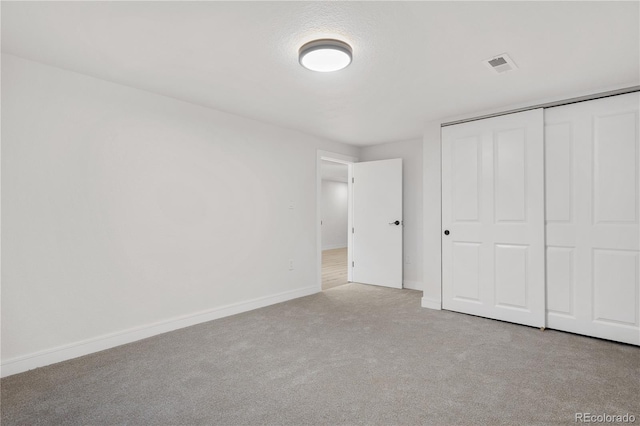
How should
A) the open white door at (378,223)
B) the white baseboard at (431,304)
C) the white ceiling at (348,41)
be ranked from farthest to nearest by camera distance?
1. the open white door at (378,223)
2. the white baseboard at (431,304)
3. the white ceiling at (348,41)

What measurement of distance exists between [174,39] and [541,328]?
4.08 metres

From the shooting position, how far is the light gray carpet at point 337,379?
6.23 feet

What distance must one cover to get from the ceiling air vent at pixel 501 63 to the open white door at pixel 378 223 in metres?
2.53

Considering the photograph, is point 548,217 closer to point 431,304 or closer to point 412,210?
point 431,304

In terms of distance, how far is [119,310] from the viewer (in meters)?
2.93

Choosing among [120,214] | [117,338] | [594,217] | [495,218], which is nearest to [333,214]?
[495,218]

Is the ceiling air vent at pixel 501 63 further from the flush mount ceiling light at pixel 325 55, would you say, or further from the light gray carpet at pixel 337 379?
the light gray carpet at pixel 337 379

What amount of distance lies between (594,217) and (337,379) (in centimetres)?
278

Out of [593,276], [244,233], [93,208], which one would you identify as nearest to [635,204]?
[593,276]

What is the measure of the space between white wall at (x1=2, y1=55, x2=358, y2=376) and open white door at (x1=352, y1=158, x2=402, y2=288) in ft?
5.62

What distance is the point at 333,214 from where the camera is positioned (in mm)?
11047

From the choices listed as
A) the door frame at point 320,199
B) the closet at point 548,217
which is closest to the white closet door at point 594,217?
the closet at point 548,217

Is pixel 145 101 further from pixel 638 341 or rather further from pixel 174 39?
pixel 638 341

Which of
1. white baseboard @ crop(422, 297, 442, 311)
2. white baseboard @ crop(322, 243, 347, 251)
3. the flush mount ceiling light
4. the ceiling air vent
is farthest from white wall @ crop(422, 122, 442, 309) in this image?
white baseboard @ crop(322, 243, 347, 251)
